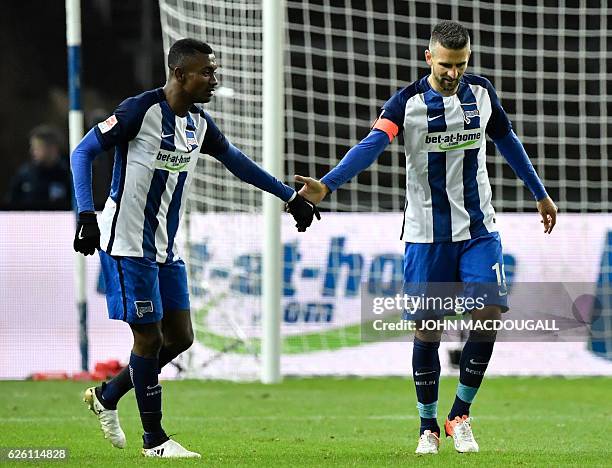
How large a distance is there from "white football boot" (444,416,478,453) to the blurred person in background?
7804 mm

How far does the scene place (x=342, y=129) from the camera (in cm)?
1370

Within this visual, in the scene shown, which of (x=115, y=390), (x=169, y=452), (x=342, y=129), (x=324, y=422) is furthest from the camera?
(x=342, y=129)

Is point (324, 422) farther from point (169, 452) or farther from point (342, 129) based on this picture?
point (342, 129)

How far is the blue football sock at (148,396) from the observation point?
6.68m

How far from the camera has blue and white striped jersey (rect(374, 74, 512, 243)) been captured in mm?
6926

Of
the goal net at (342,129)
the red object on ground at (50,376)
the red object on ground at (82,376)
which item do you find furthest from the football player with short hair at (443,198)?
the red object on ground at (50,376)

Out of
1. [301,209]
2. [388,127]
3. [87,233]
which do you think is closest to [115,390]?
[87,233]

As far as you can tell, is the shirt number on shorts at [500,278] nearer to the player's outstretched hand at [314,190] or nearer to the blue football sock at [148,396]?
the player's outstretched hand at [314,190]

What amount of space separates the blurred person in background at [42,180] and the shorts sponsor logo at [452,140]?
7.68 meters

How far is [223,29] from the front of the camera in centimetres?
1202

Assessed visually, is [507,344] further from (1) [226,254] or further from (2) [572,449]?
(2) [572,449]

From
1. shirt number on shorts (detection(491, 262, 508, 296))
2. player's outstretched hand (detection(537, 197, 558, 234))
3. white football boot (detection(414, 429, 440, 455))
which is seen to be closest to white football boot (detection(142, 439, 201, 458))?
white football boot (detection(414, 429, 440, 455))

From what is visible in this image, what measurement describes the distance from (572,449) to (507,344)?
5393mm

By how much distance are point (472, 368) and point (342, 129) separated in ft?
22.7
